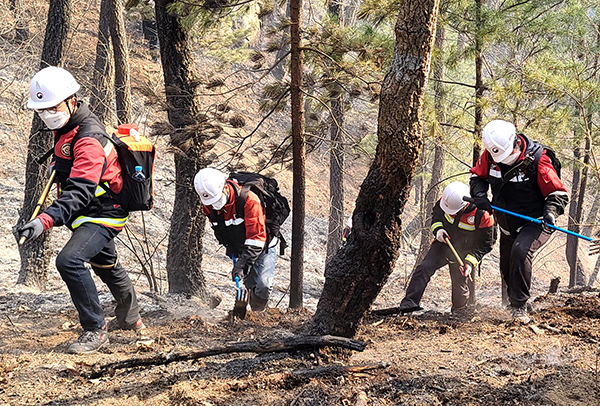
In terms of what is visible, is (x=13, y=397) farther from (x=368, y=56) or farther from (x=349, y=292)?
(x=368, y=56)

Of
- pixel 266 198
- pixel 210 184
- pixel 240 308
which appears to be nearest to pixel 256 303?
pixel 240 308

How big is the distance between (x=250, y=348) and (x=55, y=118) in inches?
97.7

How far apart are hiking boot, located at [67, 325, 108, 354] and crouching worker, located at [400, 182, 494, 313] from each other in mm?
3921

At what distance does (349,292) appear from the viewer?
421 cm

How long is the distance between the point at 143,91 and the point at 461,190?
432 cm

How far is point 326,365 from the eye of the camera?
13.1 ft

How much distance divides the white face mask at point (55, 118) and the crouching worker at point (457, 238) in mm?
4612

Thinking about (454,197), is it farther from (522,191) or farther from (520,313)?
(520,313)

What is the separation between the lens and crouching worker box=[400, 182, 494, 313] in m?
7.29

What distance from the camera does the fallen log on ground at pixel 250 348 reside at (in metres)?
3.96

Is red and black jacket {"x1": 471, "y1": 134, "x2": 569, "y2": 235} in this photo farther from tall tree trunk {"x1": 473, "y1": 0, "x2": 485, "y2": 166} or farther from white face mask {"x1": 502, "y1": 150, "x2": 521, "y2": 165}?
tall tree trunk {"x1": 473, "y1": 0, "x2": 485, "y2": 166}

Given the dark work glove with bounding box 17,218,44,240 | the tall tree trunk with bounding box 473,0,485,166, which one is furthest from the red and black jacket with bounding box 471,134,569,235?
the dark work glove with bounding box 17,218,44,240

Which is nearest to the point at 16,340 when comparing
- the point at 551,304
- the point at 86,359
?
the point at 86,359

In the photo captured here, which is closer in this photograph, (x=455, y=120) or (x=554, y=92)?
(x=554, y=92)
